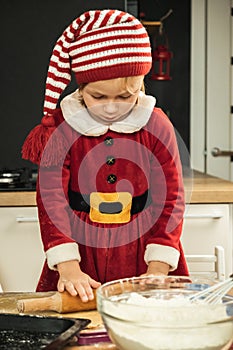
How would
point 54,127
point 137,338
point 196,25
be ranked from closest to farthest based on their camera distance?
point 137,338 → point 54,127 → point 196,25

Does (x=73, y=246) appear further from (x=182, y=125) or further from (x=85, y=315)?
(x=182, y=125)

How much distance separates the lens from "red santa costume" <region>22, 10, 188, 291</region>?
1.66 metres

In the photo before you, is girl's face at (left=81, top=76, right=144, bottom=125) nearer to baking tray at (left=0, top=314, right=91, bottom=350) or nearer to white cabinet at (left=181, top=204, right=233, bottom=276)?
baking tray at (left=0, top=314, right=91, bottom=350)

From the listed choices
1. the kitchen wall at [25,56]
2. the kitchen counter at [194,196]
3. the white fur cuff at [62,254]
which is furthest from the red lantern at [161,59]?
the white fur cuff at [62,254]

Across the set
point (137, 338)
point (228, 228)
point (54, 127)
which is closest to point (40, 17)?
point (228, 228)

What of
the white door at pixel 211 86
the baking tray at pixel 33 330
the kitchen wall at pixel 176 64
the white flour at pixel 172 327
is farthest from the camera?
the kitchen wall at pixel 176 64

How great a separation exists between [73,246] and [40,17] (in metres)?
1.70

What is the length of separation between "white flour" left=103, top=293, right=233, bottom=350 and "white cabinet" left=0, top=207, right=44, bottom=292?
1.60 metres

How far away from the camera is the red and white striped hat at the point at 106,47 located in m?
1.59

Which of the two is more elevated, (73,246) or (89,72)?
(89,72)

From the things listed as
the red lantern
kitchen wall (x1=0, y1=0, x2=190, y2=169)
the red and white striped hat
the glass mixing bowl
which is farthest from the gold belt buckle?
the red lantern

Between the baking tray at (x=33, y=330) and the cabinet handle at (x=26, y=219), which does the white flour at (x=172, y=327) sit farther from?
the cabinet handle at (x=26, y=219)

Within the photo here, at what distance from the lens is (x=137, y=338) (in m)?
1.02

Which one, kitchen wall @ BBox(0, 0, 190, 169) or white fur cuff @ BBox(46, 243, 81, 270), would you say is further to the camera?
kitchen wall @ BBox(0, 0, 190, 169)
